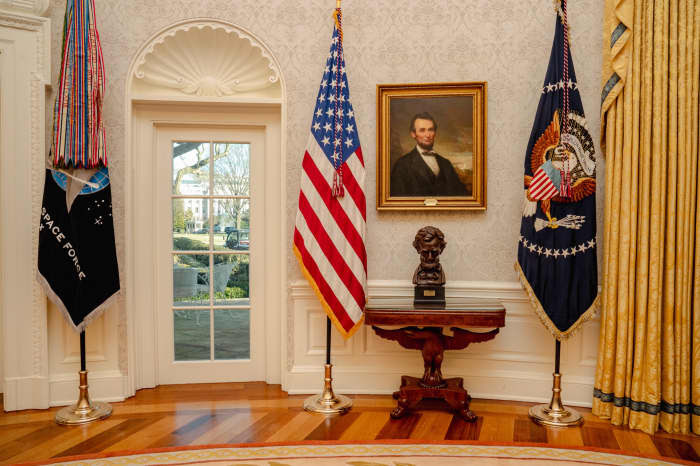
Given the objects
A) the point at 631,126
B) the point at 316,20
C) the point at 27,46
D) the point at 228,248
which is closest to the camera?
the point at 631,126

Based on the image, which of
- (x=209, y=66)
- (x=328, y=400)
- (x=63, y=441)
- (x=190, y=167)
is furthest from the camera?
(x=190, y=167)

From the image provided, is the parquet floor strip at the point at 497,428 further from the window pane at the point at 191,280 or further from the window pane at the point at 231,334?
the window pane at the point at 191,280

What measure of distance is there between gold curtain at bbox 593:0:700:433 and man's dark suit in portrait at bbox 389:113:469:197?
114 centimetres

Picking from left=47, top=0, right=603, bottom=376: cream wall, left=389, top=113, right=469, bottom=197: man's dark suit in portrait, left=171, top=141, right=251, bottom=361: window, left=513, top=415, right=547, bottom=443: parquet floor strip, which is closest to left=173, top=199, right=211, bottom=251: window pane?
left=171, top=141, right=251, bottom=361: window

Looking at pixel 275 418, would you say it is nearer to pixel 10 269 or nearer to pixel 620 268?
pixel 10 269

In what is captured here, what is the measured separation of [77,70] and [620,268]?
387 cm

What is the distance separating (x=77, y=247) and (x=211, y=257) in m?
1.07

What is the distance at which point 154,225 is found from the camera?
422 centimetres

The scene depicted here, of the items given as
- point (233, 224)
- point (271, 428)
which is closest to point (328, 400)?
point (271, 428)

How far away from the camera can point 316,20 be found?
13.0ft

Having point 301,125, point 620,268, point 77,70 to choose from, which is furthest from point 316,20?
point 620,268

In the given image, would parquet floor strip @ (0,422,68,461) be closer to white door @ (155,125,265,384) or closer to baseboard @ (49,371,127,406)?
baseboard @ (49,371,127,406)

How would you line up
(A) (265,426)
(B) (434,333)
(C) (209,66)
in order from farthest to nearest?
(C) (209,66), (B) (434,333), (A) (265,426)

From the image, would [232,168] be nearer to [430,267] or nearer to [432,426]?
[430,267]
